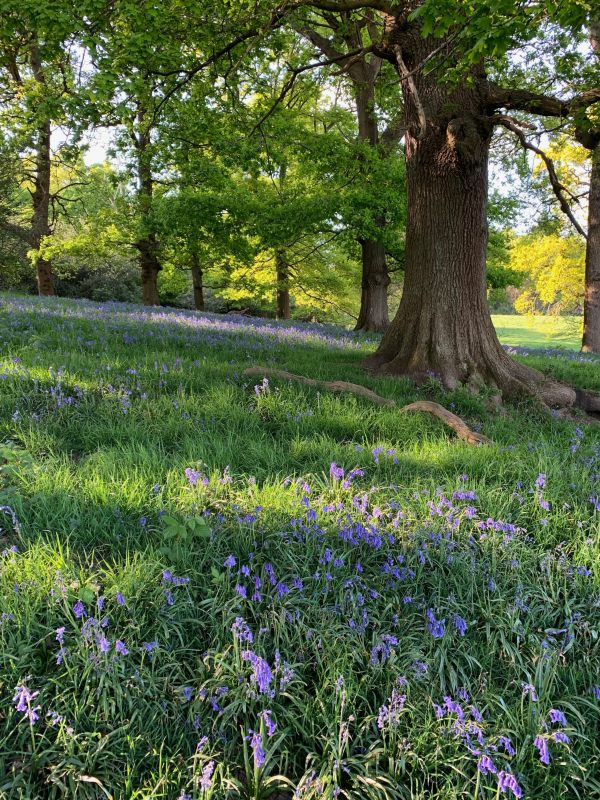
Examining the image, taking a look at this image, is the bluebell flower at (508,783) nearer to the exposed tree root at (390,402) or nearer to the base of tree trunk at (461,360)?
the exposed tree root at (390,402)

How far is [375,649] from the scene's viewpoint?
1.85 meters

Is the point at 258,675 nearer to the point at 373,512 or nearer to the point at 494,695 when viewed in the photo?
the point at 494,695

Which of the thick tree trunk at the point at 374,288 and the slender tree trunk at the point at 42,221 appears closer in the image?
the thick tree trunk at the point at 374,288

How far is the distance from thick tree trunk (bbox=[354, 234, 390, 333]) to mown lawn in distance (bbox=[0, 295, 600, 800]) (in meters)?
11.2

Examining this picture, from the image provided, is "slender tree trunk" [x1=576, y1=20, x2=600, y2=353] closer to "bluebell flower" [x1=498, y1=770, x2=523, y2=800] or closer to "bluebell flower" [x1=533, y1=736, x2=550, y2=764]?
"bluebell flower" [x1=533, y1=736, x2=550, y2=764]

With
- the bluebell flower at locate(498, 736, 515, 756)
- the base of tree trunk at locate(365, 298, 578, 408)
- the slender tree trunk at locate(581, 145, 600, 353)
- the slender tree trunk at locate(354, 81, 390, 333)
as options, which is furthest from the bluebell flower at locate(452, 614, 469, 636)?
the slender tree trunk at locate(581, 145, 600, 353)

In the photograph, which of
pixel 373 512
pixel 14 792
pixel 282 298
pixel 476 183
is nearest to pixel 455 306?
pixel 476 183

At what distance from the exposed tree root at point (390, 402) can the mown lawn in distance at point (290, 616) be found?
0.51m

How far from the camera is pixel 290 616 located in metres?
1.93

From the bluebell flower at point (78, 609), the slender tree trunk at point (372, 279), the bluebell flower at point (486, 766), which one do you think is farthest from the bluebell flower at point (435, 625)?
the slender tree trunk at point (372, 279)

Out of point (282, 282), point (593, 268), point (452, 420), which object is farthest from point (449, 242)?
point (282, 282)

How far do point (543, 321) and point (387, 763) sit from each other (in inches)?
1061

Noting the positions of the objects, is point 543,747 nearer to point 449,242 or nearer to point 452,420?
point 452,420

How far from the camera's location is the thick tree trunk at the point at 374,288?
47.8ft
